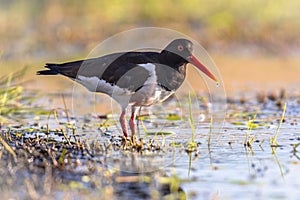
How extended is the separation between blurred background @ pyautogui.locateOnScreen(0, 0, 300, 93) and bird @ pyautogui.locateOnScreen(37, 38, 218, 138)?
7.10m

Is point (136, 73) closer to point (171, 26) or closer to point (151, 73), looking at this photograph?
point (151, 73)

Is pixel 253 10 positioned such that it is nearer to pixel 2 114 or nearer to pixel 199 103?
pixel 199 103

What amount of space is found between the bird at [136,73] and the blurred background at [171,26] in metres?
7.10

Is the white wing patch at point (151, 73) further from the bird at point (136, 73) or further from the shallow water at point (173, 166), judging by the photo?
the shallow water at point (173, 166)

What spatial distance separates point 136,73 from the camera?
7.62 m

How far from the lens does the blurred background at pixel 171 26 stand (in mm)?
16156

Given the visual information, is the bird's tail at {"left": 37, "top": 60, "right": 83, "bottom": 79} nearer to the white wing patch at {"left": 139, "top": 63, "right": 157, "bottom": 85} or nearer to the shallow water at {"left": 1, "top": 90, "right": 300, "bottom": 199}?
the shallow water at {"left": 1, "top": 90, "right": 300, "bottom": 199}

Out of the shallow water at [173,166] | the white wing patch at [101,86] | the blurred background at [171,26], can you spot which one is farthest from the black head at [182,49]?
the blurred background at [171,26]

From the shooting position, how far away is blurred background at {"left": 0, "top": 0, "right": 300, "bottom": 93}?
1616cm

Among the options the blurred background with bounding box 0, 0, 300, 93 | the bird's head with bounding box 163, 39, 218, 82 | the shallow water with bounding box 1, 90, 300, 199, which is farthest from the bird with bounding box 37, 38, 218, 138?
the blurred background with bounding box 0, 0, 300, 93

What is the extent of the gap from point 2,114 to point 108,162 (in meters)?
2.24

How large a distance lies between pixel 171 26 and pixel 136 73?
10.1 meters

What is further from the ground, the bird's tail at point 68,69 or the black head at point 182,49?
the black head at point 182,49

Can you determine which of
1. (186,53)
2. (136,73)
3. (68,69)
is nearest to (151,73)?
(136,73)
